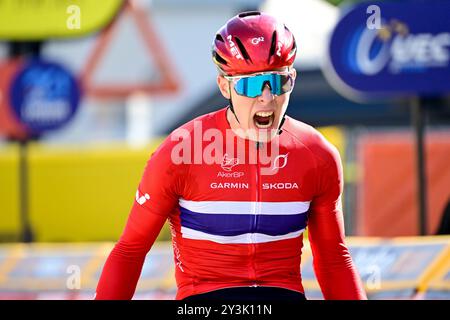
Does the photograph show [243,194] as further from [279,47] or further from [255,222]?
[279,47]

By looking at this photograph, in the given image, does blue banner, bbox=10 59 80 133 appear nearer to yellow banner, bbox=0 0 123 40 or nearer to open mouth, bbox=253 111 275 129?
yellow banner, bbox=0 0 123 40

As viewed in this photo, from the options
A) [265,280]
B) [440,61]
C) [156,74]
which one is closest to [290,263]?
[265,280]

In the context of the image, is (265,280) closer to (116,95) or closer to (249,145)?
(249,145)

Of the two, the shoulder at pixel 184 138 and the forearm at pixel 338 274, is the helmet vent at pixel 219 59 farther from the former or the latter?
the forearm at pixel 338 274

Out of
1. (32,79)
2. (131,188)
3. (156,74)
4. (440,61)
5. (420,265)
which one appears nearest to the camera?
(420,265)

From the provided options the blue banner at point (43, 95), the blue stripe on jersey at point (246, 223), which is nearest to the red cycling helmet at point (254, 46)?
the blue stripe on jersey at point (246, 223)

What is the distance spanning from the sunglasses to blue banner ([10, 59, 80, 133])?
10589 millimetres

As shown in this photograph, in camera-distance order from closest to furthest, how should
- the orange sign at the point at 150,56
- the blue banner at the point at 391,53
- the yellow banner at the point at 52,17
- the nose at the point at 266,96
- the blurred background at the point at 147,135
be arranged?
the nose at the point at 266,96 → the blurred background at the point at 147,135 → the blue banner at the point at 391,53 → the yellow banner at the point at 52,17 → the orange sign at the point at 150,56

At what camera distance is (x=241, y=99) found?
3.97 m

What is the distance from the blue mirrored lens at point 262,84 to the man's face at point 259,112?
0.5 inches

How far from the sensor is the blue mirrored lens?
12.9ft

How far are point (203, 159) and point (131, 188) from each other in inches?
486

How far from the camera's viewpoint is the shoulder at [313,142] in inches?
161

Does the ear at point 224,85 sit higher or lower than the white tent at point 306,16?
lower
